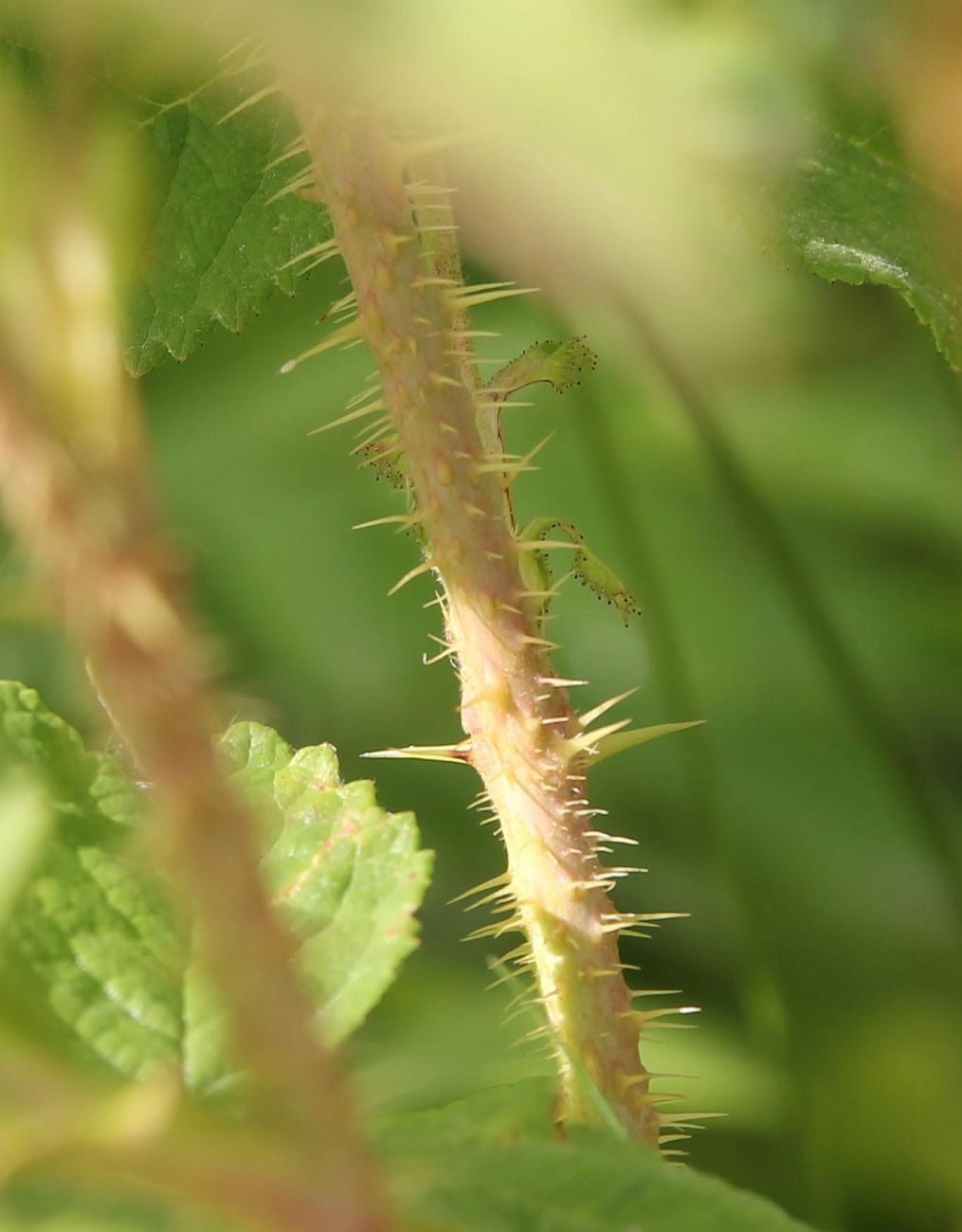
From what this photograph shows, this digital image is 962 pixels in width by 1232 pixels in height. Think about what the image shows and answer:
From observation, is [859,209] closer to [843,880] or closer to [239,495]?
[843,880]

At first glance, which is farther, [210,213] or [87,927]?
[210,213]

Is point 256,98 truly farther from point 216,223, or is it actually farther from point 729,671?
point 729,671

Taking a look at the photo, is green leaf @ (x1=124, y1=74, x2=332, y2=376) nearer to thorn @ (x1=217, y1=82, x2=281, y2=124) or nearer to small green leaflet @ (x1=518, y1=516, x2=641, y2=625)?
thorn @ (x1=217, y1=82, x2=281, y2=124)

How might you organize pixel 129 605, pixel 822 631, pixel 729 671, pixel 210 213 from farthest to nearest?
pixel 729 671 < pixel 822 631 < pixel 210 213 < pixel 129 605

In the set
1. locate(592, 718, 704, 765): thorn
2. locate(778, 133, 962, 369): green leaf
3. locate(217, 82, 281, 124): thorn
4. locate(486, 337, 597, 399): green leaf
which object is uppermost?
locate(217, 82, 281, 124): thorn

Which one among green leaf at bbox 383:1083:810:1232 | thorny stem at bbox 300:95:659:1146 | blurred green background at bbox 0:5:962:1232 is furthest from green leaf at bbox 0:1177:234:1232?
blurred green background at bbox 0:5:962:1232

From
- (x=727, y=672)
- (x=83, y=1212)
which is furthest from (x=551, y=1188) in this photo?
(x=727, y=672)
